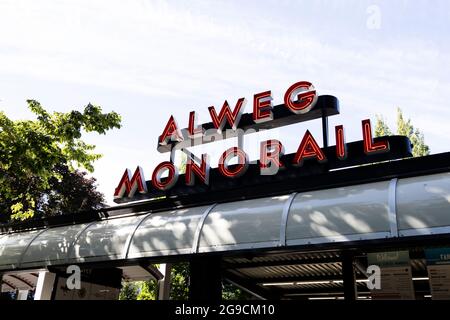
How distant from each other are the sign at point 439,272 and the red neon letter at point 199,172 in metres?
6.84

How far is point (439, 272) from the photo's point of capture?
7742 mm

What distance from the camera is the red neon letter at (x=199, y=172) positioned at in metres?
13.0

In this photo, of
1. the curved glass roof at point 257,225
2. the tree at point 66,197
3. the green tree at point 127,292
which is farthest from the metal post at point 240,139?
the green tree at point 127,292

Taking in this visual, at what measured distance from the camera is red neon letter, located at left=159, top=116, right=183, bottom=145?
15.2m

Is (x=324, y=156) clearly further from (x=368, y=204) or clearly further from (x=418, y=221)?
(x=418, y=221)

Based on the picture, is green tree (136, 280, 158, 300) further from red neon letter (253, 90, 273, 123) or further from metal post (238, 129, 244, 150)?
red neon letter (253, 90, 273, 123)

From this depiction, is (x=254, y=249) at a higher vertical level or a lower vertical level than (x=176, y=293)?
lower

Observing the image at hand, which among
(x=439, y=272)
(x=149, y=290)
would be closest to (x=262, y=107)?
(x=439, y=272)

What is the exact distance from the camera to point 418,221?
24.5 feet

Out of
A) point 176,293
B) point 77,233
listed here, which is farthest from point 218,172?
point 176,293

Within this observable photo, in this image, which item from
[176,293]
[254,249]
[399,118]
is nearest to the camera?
[254,249]

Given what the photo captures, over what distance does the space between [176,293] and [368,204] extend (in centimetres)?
2066

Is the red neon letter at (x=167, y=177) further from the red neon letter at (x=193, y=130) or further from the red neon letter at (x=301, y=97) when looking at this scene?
the red neon letter at (x=301, y=97)

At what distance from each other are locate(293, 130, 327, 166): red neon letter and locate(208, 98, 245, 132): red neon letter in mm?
3038
